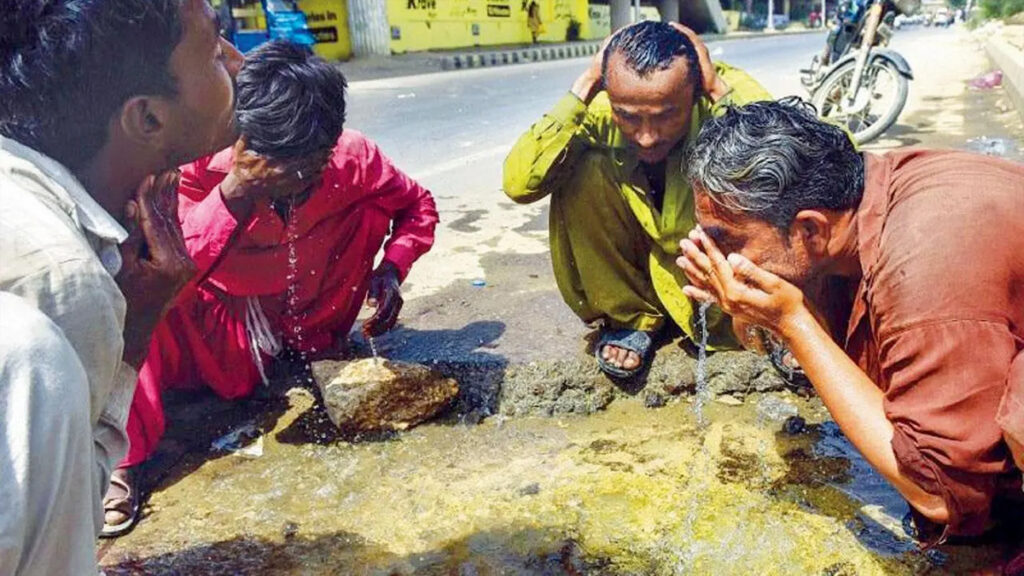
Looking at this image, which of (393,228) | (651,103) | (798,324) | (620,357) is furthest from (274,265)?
(798,324)

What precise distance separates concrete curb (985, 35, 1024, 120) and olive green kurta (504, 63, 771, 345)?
649 centimetres

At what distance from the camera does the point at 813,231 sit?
1.69 meters

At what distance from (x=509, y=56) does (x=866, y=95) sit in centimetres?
1569

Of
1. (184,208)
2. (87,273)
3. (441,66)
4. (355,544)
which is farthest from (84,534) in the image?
(441,66)

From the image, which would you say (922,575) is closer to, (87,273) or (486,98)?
(87,273)

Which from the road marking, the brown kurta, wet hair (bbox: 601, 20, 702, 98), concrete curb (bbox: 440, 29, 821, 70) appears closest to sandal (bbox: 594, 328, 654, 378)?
wet hair (bbox: 601, 20, 702, 98)

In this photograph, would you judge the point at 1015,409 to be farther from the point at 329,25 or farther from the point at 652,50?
the point at 329,25

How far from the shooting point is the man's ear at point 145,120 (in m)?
1.27

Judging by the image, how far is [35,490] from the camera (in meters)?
0.89

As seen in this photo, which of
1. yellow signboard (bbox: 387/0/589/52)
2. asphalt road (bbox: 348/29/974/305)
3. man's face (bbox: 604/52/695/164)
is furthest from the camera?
yellow signboard (bbox: 387/0/589/52)

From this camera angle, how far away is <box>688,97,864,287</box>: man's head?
165 cm

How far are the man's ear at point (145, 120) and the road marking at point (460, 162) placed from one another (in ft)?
15.7

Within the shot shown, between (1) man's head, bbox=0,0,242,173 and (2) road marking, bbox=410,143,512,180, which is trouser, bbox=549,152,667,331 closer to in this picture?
(1) man's head, bbox=0,0,242,173

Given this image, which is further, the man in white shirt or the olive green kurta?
the olive green kurta
